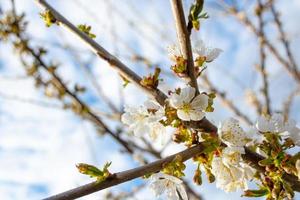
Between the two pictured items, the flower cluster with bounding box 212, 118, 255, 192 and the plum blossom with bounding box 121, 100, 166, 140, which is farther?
the plum blossom with bounding box 121, 100, 166, 140

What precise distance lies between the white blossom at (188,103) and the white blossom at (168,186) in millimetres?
207

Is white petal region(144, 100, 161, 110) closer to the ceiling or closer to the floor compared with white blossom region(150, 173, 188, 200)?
closer to the ceiling

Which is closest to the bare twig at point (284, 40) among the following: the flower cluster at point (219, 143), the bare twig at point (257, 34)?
the bare twig at point (257, 34)

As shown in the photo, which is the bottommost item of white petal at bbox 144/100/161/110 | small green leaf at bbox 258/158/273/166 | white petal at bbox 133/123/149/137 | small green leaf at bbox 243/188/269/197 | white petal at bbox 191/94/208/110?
small green leaf at bbox 243/188/269/197

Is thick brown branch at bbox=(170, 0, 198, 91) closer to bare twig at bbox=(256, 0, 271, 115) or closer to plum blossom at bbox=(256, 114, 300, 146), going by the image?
plum blossom at bbox=(256, 114, 300, 146)

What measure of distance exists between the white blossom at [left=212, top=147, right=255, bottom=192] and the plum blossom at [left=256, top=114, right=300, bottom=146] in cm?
16

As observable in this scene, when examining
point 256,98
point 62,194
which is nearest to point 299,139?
point 62,194

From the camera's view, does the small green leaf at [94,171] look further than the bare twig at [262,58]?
No

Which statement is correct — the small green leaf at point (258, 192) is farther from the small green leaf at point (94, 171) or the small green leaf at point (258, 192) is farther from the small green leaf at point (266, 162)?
the small green leaf at point (94, 171)

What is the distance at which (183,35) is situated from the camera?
128 cm

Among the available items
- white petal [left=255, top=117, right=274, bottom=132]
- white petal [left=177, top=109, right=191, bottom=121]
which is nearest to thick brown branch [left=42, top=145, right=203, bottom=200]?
white petal [left=177, top=109, right=191, bottom=121]

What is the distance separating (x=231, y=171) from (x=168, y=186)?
0.80 feet

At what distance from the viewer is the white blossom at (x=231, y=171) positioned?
54.5 inches

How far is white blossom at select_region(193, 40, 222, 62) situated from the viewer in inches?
60.0
